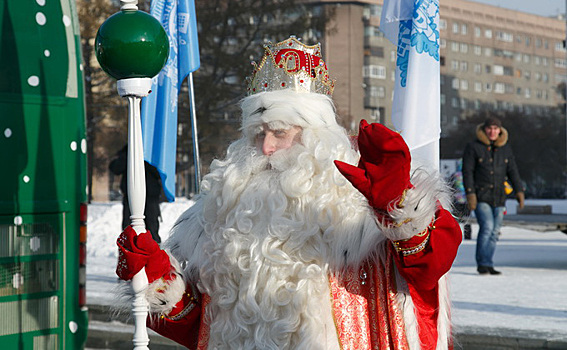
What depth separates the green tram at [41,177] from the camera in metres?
3.89

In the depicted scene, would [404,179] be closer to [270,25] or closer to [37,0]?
[37,0]

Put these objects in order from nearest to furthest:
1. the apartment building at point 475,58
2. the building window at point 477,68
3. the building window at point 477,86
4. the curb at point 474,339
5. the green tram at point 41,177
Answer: the green tram at point 41,177 → the curb at point 474,339 → the apartment building at point 475,58 → the building window at point 477,86 → the building window at point 477,68

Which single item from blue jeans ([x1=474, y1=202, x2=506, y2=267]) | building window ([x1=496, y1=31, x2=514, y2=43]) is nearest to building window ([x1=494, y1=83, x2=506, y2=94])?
building window ([x1=496, y1=31, x2=514, y2=43])

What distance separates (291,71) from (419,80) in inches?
77.5

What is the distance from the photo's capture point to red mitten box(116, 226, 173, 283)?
2850mm

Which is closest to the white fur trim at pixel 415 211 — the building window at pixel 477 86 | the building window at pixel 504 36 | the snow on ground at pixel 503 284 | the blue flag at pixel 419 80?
the snow on ground at pixel 503 284

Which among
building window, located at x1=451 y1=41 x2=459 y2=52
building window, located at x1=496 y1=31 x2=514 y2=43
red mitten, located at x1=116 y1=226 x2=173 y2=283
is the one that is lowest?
red mitten, located at x1=116 y1=226 x2=173 y2=283

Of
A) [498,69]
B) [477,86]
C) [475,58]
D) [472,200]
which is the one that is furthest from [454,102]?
[472,200]

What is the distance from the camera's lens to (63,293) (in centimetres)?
417

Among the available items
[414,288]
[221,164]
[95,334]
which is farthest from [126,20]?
[95,334]

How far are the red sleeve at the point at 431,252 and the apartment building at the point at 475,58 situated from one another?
64.1 meters

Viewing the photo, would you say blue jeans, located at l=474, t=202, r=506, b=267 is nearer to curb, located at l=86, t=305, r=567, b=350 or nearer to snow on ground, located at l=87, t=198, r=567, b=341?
snow on ground, located at l=87, t=198, r=567, b=341

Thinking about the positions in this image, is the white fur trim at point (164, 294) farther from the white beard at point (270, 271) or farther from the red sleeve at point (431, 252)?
the red sleeve at point (431, 252)

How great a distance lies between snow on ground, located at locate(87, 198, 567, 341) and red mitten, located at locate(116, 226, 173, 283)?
552mm
